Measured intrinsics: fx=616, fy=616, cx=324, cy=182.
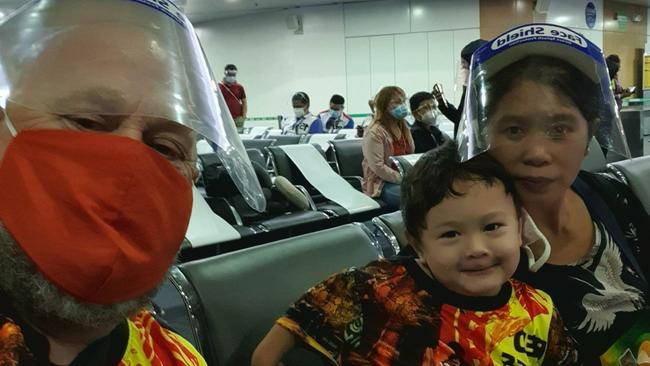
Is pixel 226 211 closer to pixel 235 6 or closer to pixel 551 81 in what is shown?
pixel 551 81

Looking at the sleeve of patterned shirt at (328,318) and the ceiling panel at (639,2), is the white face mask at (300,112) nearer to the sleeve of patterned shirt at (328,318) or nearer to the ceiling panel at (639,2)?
the sleeve of patterned shirt at (328,318)

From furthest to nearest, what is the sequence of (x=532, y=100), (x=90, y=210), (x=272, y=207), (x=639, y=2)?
(x=639, y=2)
(x=272, y=207)
(x=532, y=100)
(x=90, y=210)

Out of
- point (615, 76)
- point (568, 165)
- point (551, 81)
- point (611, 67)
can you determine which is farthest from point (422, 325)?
point (615, 76)

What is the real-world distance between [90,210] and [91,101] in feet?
0.52

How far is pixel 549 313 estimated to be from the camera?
119 centimetres

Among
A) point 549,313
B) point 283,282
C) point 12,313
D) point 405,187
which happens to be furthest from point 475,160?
point 12,313

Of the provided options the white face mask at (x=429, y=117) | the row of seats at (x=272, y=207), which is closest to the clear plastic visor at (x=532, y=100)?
the row of seats at (x=272, y=207)

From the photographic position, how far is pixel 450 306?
1.18m

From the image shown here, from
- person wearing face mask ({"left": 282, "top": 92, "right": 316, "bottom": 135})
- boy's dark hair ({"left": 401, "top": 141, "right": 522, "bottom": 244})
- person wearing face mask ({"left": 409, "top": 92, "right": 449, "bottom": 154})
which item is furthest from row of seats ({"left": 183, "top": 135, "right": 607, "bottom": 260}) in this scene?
person wearing face mask ({"left": 282, "top": 92, "right": 316, "bottom": 135})

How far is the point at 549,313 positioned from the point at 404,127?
13.3 feet

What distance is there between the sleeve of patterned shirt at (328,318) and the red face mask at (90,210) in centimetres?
53

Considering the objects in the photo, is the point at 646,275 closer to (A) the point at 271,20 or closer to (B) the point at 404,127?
(B) the point at 404,127

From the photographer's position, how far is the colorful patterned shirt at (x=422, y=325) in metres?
1.16

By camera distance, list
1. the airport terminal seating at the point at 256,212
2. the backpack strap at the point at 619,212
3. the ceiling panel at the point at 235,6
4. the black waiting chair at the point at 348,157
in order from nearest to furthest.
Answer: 1. the backpack strap at the point at 619,212
2. the airport terminal seating at the point at 256,212
3. the black waiting chair at the point at 348,157
4. the ceiling panel at the point at 235,6
